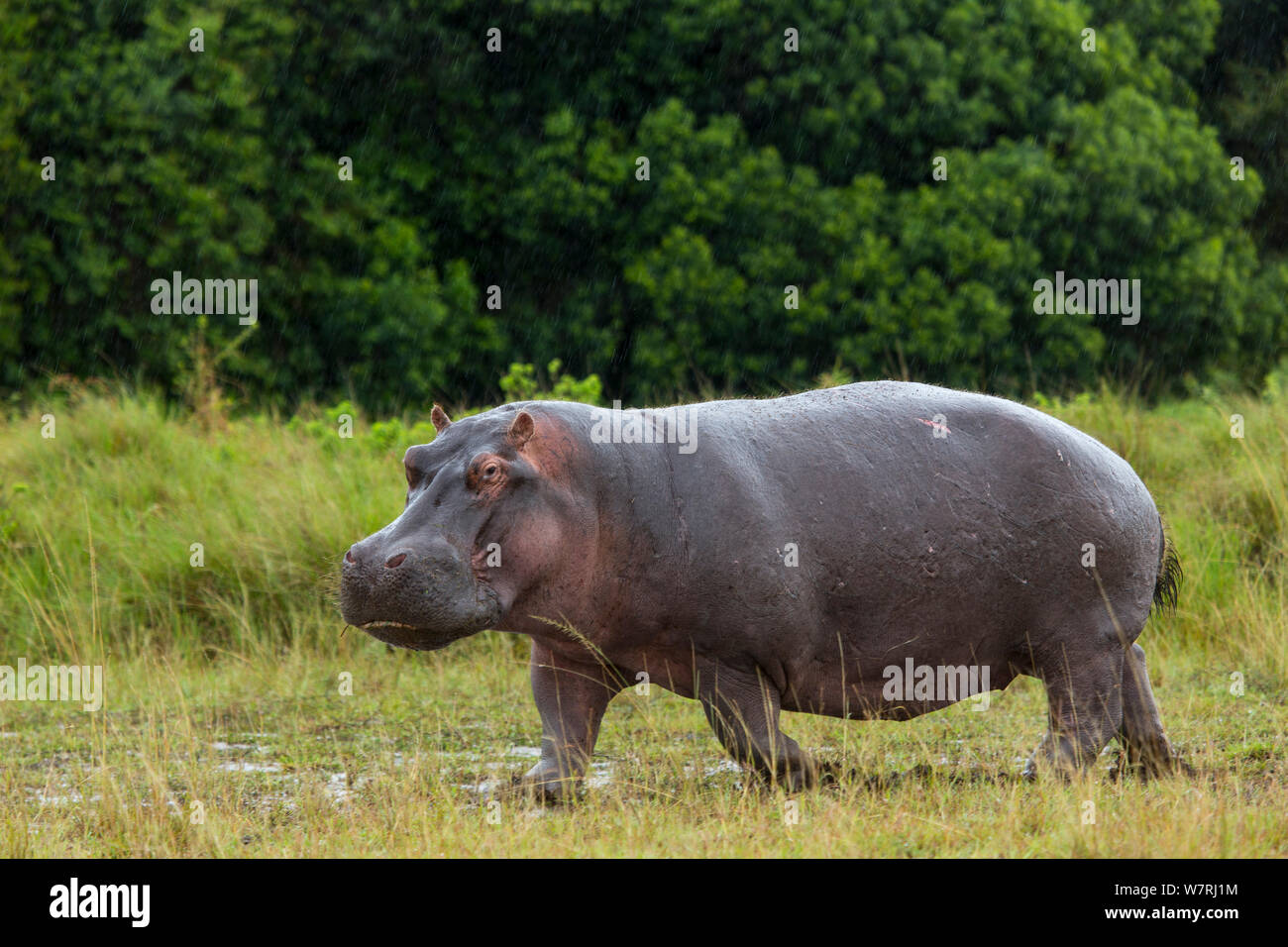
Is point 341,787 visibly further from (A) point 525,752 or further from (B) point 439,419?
(B) point 439,419

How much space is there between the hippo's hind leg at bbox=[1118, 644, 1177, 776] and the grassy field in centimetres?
14

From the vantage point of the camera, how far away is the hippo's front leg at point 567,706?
580cm

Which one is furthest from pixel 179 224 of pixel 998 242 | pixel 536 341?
pixel 998 242

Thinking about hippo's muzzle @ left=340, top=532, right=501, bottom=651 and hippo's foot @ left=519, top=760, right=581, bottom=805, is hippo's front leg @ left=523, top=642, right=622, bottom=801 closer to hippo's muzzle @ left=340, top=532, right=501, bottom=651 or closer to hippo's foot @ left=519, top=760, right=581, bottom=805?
hippo's foot @ left=519, top=760, right=581, bottom=805

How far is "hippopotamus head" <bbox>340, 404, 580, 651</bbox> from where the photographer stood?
16.2 feet

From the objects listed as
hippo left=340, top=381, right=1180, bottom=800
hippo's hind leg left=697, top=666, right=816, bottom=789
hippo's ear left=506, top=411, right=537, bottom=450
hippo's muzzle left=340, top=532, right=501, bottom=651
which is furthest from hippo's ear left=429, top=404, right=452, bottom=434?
hippo's hind leg left=697, top=666, right=816, bottom=789

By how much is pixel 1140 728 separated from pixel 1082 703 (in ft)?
1.47

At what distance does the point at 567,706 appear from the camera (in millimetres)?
5887

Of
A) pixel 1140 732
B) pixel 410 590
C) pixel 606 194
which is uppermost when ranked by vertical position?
pixel 606 194

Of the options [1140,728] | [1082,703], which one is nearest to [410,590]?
[1082,703]

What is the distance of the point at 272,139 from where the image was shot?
20016 millimetres

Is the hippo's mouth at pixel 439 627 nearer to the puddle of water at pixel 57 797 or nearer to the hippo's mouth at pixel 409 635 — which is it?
the hippo's mouth at pixel 409 635

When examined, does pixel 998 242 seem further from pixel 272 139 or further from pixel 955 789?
pixel 955 789

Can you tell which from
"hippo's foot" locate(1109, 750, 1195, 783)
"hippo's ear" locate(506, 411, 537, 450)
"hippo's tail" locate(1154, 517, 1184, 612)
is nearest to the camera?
"hippo's ear" locate(506, 411, 537, 450)
